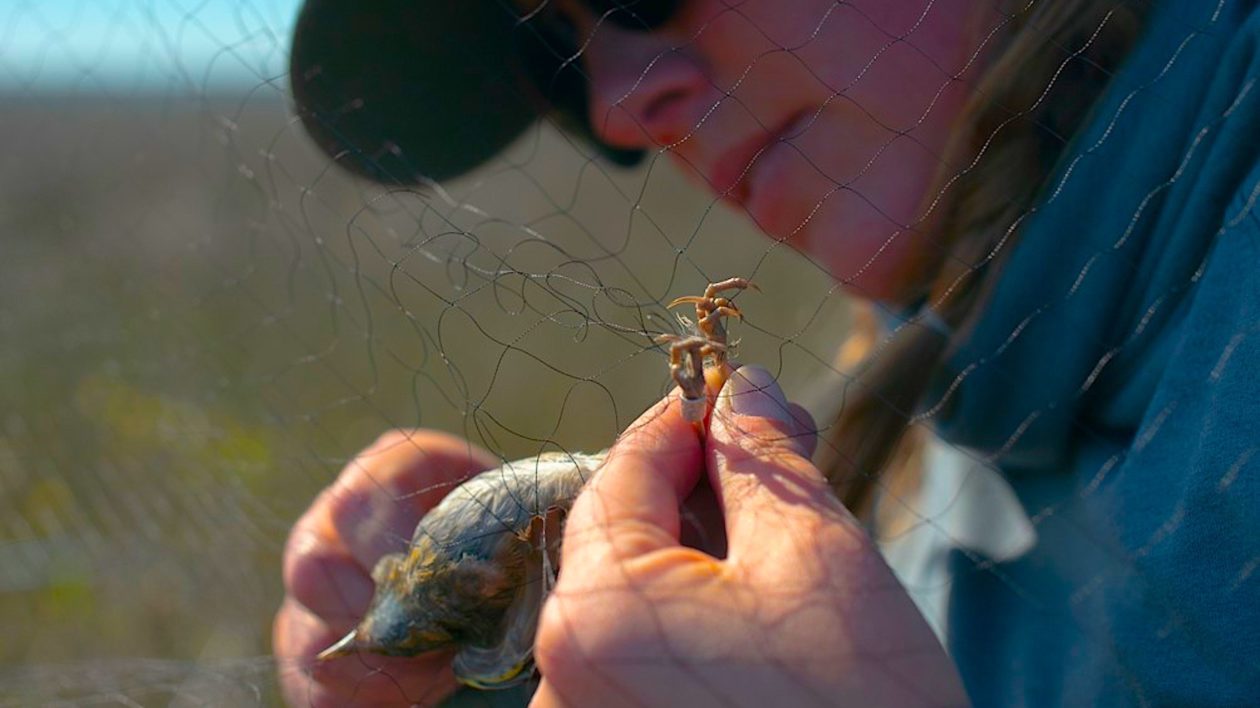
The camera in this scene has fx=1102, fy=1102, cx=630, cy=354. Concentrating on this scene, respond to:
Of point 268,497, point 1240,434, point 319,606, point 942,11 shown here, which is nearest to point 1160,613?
point 1240,434

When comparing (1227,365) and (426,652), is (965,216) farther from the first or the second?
(426,652)

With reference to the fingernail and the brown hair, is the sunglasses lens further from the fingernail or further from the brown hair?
the fingernail

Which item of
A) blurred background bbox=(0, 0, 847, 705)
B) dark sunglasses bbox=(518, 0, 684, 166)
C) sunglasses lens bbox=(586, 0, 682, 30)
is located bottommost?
blurred background bbox=(0, 0, 847, 705)

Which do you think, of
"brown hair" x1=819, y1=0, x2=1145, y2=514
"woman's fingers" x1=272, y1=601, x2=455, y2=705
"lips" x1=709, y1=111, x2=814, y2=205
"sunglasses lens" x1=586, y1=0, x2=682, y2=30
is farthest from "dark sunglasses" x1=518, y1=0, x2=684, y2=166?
"woman's fingers" x1=272, y1=601, x2=455, y2=705

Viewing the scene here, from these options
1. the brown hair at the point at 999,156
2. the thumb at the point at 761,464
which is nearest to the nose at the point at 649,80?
the brown hair at the point at 999,156

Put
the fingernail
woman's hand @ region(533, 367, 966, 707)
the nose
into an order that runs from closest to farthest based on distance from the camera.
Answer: woman's hand @ region(533, 367, 966, 707) → the fingernail → the nose

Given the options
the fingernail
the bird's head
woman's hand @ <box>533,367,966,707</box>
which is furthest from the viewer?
the bird's head
